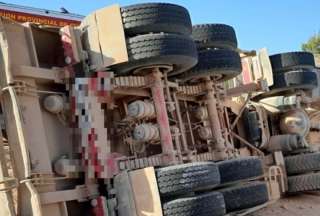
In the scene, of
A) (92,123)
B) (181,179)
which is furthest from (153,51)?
(181,179)

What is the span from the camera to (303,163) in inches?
261

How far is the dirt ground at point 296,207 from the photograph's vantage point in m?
5.76

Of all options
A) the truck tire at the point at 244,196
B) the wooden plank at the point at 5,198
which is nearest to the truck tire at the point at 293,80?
the truck tire at the point at 244,196

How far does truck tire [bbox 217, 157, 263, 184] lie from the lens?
459 centimetres

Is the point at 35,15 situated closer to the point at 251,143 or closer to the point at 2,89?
the point at 251,143

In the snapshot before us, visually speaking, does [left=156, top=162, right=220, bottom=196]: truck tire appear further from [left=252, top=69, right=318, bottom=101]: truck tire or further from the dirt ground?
[left=252, top=69, right=318, bottom=101]: truck tire

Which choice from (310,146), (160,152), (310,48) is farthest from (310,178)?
(310,48)

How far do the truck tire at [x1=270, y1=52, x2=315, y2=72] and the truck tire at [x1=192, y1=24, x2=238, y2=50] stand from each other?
1.72 metres

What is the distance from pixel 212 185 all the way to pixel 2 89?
1724 mm

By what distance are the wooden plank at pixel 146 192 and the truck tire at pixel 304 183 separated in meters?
3.05

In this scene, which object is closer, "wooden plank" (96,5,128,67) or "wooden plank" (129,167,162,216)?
"wooden plank" (129,167,162,216)

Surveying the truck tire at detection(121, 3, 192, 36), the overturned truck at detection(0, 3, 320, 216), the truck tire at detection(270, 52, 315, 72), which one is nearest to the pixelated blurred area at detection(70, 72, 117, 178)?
the overturned truck at detection(0, 3, 320, 216)

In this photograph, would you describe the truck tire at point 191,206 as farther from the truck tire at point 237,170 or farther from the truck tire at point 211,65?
the truck tire at point 211,65

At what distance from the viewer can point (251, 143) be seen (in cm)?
695
